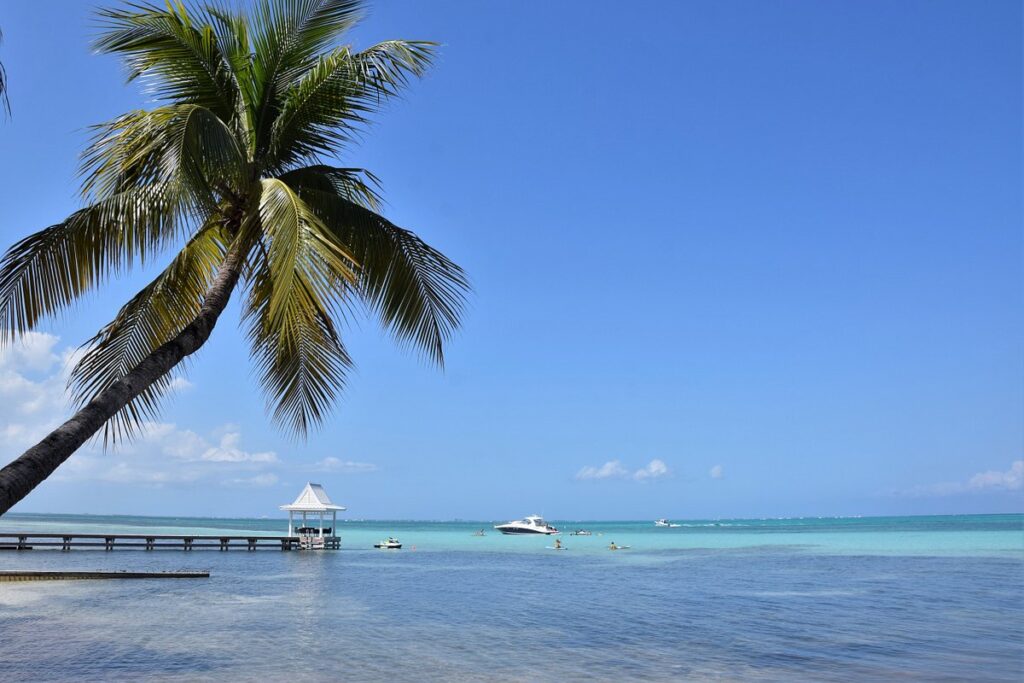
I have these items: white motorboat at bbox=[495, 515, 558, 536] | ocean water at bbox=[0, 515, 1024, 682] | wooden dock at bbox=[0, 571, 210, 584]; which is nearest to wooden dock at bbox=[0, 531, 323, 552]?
ocean water at bbox=[0, 515, 1024, 682]

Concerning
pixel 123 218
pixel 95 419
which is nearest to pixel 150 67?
pixel 123 218

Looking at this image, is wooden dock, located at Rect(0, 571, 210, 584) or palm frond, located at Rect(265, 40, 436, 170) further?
wooden dock, located at Rect(0, 571, 210, 584)

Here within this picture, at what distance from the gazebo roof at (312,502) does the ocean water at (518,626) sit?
35.0 ft

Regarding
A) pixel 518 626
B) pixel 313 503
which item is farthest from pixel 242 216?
pixel 313 503

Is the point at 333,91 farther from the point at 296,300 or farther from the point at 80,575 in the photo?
the point at 80,575

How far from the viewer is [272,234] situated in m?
5.55

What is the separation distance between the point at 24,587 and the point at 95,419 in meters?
22.1

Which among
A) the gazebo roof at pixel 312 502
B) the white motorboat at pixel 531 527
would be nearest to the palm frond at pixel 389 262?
the gazebo roof at pixel 312 502

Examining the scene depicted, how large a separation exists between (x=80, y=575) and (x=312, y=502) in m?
18.6

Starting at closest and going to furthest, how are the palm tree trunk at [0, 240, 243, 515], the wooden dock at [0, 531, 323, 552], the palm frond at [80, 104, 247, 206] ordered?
the palm tree trunk at [0, 240, 243, 515] < the palm frond at [80, 104, 247, 206] < the wooden dock at [0, 531, 323, 552]

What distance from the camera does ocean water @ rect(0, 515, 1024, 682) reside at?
12258 millimetres

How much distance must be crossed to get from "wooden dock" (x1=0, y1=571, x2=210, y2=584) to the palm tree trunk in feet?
74.3

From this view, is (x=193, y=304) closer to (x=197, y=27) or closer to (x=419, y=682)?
(x=197, y=27)

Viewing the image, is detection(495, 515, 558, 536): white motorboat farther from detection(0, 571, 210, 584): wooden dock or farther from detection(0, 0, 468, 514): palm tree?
detection(0, 0, 468, 514): palm tree
